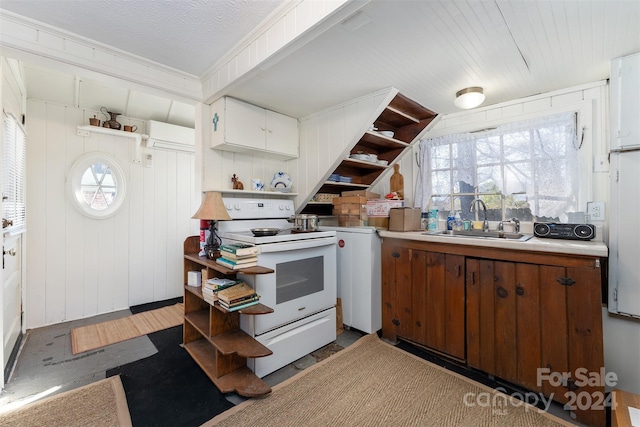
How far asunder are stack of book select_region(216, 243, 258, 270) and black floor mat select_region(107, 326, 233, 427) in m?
0.82

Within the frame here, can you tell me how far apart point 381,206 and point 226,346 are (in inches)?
70.4

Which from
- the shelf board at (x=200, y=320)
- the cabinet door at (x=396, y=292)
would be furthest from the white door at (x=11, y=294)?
the cabinet door at (x=396, y=292)

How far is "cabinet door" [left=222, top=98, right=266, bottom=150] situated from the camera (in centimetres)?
233

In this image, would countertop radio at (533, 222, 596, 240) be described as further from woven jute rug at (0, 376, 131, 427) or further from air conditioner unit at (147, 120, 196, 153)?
air conditioner unit at (147, 120, 196, 153)

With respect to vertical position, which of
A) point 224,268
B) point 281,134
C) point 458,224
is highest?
point 281,134

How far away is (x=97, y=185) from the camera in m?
3.08

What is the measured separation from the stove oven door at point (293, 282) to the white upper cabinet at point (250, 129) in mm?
1055

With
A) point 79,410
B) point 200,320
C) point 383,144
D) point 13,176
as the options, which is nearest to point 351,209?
point 383,144

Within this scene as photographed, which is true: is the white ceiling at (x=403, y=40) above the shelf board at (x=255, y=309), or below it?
above

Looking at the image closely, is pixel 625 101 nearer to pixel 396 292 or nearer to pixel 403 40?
pixel 403 40

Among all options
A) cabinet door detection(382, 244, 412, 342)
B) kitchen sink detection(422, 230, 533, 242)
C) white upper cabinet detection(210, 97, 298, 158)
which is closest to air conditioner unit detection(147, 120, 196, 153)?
white upper cabinet detection(210, 97, 298, 158)

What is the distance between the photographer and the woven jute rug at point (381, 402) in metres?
1.51

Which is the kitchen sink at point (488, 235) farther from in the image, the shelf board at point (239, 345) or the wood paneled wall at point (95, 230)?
the wood paneled wall at point (95, 230)

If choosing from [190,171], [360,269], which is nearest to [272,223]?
[360,269]
